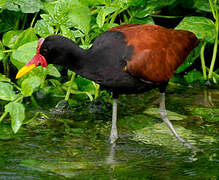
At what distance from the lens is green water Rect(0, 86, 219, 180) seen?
4898 millimetres

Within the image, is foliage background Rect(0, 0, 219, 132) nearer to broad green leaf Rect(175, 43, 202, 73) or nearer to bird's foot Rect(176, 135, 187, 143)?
broad green leaf Rect(175, 43, 202, 73)

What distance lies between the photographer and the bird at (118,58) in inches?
215

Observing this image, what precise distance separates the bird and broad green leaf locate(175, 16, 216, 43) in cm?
110

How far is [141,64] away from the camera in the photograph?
549 centimetres

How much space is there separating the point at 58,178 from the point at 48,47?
1.39 metres

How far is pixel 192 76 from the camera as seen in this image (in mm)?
7629

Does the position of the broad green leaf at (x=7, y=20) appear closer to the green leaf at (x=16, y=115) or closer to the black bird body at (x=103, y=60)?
the black bird body at (x=103, y=60)

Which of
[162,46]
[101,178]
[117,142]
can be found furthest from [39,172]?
[162,46]

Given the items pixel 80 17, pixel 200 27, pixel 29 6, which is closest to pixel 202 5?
pixel 200 27

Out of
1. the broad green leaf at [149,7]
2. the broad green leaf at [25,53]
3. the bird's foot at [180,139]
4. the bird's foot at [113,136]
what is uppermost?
the broad green leaf at [149,7]

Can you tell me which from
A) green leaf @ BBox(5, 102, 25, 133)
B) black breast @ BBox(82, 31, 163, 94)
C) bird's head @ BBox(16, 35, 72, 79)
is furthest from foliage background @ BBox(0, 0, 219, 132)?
black breast @ BBox(82, 31, 163, 94)

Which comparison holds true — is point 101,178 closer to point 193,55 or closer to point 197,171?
point 197,171

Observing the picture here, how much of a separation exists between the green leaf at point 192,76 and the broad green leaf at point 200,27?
75cm

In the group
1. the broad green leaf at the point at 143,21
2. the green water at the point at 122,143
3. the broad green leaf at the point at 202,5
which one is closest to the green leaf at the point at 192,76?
the green water at the point at 122,143
